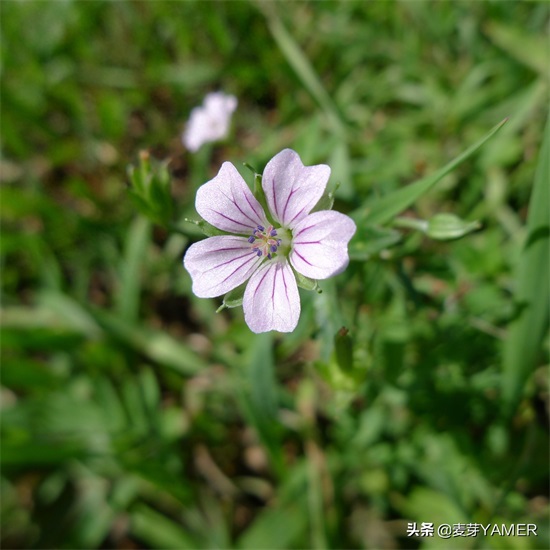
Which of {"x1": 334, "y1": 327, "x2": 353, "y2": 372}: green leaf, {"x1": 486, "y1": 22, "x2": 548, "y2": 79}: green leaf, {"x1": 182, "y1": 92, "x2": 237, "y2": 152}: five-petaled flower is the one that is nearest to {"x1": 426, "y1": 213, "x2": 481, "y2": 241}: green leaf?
{"x1": 334, "y1": 327, "x2": 353, "y2": 372}: green leaf

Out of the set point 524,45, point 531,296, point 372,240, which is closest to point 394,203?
point 372,240

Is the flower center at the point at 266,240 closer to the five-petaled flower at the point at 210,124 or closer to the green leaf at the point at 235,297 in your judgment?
the green leaf at the point at 235,297

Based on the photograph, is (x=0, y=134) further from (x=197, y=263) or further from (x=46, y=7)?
(x=197, y=263)

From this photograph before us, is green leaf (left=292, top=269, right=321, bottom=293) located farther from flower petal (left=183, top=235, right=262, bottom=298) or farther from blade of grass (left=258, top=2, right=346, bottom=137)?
blade of grass (left=258, top=2, right=346, bottom=137)

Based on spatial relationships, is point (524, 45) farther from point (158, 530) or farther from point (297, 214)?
point (158, 530)

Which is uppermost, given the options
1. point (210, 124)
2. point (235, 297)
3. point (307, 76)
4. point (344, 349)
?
point (307, 76)

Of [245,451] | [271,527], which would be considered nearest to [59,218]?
[245,451]

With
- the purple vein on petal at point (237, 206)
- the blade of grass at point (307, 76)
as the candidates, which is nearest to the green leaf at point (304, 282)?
the purple vein on petal at point (237, 206)
